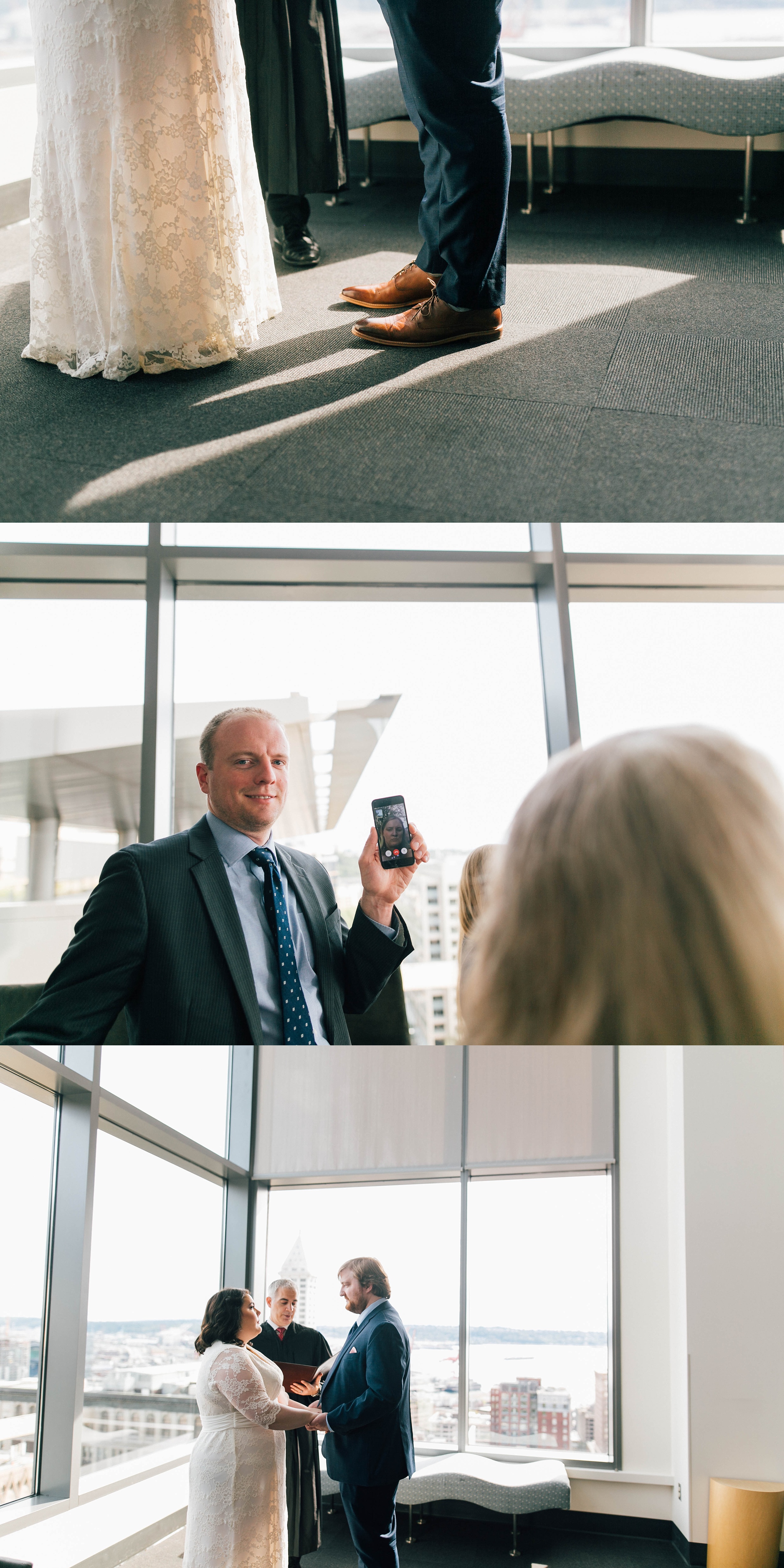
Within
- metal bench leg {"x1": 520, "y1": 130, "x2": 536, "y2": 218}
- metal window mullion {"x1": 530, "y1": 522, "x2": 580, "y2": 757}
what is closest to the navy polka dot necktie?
metal window mullion {"x1": 530, "y1": 522, "x2": 580, "y2": 757}

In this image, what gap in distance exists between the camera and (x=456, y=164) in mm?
2170

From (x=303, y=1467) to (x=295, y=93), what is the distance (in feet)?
10.5

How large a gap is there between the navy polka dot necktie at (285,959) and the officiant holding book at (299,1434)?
30.6 inches

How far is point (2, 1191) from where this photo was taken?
2.17 meters

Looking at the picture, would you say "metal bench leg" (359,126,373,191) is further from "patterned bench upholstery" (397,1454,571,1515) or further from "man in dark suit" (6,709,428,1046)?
"patterned bench upholstery" (397,1454,571,1515)

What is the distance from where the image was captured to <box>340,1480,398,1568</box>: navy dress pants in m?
2.12

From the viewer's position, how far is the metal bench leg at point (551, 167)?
3.69 meters

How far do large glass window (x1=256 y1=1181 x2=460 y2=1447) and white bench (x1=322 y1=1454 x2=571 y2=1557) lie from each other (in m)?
0.25

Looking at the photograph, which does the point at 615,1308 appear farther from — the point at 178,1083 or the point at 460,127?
the point at 460,127

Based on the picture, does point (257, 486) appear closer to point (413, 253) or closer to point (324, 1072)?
point (324, 1072)

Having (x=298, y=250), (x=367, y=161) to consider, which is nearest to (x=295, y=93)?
(x=298, y=250)

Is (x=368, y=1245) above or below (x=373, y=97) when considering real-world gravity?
below

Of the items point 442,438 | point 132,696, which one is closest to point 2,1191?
point 132,696

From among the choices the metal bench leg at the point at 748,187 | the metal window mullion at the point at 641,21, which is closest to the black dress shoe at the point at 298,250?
the metal bench leg at the point at 748,187
